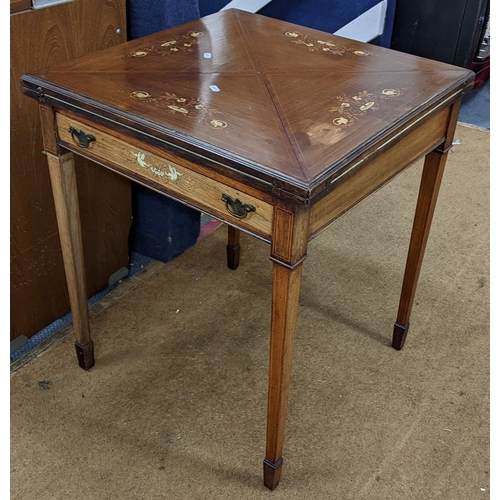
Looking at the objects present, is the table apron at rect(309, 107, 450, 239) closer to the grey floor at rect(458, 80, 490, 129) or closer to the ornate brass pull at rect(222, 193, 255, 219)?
the ornate brass pull at rect(222, 193, 255, 219)

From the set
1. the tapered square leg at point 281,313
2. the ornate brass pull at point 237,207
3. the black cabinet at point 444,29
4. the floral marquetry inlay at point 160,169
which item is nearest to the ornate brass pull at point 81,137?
the floral marquetry inlay at point 160,169

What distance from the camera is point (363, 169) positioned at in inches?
49.5

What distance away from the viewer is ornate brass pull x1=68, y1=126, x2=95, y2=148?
4.48ft

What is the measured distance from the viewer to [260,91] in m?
1.34

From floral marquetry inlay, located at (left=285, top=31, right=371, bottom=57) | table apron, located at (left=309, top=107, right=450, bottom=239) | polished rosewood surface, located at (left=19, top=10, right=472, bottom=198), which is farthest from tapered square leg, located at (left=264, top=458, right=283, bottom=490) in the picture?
floral marquetry inlay, located at (left=285, top=31, right=371, bottom=57)

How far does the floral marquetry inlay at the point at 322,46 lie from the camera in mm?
1557

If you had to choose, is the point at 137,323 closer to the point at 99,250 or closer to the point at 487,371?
the point at 99,250

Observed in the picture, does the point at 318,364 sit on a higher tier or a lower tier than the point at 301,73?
lower

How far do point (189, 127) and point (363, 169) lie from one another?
33 cm

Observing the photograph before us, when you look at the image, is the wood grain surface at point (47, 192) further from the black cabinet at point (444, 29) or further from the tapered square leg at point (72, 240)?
the black cabinet at point (444, 29)

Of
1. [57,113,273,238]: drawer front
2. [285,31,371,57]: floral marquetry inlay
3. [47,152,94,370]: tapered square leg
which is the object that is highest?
[285,31,371,57]: floral marquetry inlay

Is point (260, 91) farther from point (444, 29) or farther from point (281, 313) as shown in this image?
point (444, 29)

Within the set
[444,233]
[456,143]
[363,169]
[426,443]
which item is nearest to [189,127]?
[363,169]

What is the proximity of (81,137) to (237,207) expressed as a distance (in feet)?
1.33
